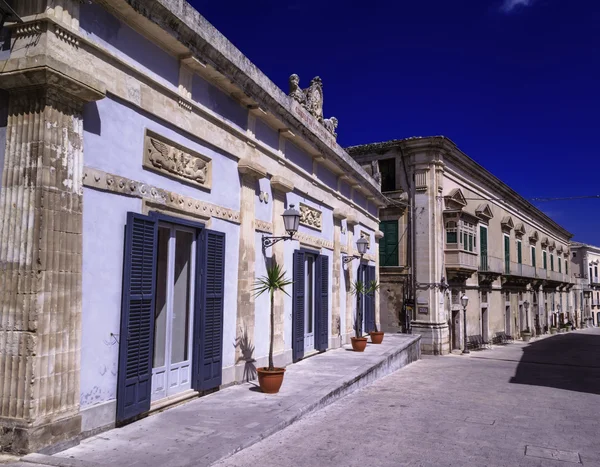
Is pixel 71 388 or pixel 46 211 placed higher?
pixel 46 211

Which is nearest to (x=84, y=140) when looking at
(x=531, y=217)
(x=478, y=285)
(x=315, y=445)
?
(x=315, y=445)

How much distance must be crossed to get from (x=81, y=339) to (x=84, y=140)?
1.94 metres

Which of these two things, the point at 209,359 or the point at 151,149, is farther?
the point at 209,359

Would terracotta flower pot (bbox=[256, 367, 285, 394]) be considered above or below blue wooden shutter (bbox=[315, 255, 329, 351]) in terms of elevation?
below

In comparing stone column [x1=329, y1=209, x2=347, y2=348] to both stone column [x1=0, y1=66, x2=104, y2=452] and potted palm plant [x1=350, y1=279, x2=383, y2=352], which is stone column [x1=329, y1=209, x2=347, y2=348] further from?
stone column [x1=0, y1=66, x2=104, y2=452]

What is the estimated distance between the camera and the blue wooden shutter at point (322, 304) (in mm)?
11664

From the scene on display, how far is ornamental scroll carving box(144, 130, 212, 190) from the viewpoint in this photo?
6148 mm

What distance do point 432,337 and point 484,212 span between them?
26.0ft

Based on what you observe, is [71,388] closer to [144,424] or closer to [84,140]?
[144,424]

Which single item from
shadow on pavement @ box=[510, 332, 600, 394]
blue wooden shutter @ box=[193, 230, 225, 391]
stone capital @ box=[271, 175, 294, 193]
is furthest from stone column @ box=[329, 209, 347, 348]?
blue wooden shutter @ box=[193, 230, 225, 391]

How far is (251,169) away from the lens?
325 inches

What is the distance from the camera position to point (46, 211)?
14.8ft

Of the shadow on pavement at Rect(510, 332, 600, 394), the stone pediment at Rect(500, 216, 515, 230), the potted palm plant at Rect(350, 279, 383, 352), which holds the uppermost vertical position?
the stone pediment at Rect(500, 216, 515, 230)

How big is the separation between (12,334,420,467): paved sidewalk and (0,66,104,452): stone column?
1.38 ft
